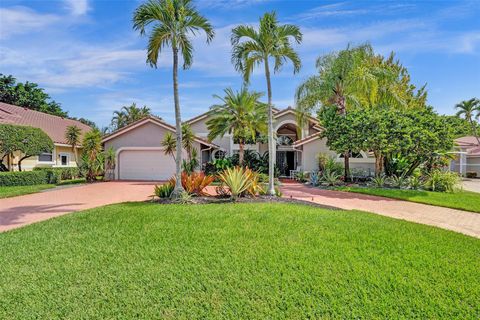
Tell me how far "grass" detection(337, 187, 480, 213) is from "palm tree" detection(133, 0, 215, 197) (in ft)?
38.2

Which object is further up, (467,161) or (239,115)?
(239,115)

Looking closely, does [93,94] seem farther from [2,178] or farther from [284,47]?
[284,47]

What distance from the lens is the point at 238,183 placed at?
11.7 metres

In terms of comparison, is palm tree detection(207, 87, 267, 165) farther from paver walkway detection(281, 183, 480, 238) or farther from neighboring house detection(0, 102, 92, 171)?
neighboring house detection(0, 102, 92, 171)

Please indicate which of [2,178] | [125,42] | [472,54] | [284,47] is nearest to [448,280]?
[284,47]

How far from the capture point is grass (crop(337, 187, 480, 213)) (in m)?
13.1

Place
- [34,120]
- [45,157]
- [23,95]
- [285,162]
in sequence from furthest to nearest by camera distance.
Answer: [23,95], [285,162], [34,120], [45,157]

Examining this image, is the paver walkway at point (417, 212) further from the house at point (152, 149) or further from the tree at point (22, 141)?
the tree at point (22, 141)

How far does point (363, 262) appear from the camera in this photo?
18.6ft

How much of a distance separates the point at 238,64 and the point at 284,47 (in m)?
2.23

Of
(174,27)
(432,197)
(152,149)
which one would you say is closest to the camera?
(174,27)

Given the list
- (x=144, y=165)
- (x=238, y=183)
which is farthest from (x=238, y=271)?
(x=144, y=165)

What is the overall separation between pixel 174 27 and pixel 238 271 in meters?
9.82

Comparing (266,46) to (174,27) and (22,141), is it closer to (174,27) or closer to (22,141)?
(174,27)
